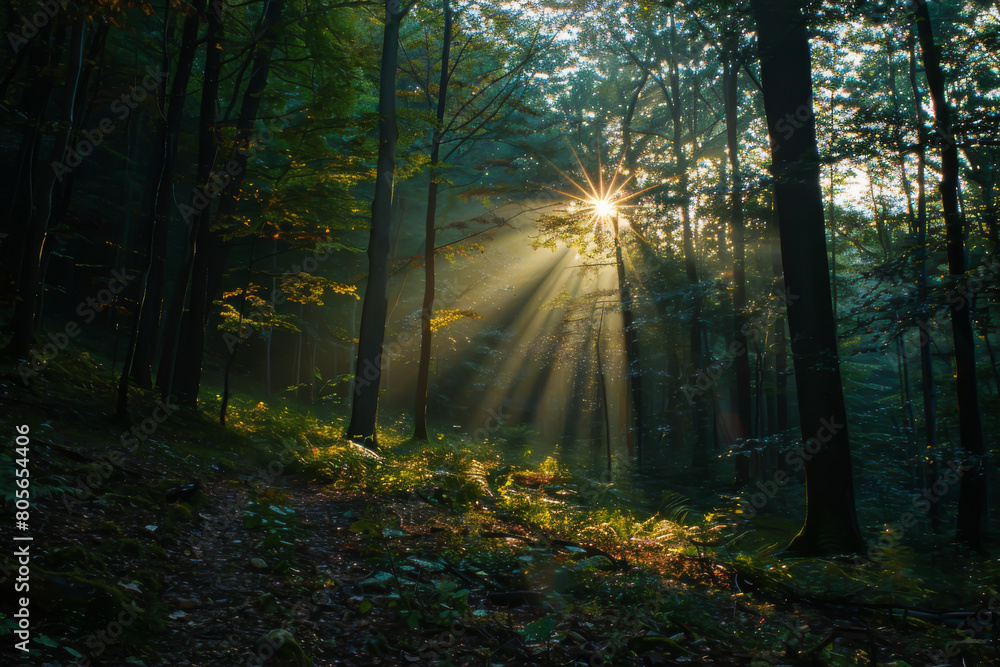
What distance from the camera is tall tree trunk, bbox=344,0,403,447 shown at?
11.8m

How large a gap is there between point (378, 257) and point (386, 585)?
29.3ft

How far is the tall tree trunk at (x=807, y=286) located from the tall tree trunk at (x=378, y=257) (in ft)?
24.9

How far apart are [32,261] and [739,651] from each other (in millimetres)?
9465

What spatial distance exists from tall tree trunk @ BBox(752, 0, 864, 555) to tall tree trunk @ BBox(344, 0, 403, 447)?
760cm

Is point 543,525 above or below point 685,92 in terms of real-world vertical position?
below

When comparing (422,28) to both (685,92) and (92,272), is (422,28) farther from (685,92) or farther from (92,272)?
(92,272)

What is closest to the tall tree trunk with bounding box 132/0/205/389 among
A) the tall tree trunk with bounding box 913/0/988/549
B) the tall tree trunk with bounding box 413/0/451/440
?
the tall tree trunk with bounding box 413/0/451/440

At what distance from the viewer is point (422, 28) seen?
1667 centimetres

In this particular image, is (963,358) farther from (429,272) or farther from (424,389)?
(424,389)

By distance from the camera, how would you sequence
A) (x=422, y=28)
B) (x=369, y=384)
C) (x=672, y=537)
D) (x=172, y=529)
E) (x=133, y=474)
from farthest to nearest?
(x=422, y=28) → (x=369, y=384) → (x=672, y=537) → (x=133, y=474) → (x=172, y=529)

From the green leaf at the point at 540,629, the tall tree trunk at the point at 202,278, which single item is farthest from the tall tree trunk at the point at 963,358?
the tall tree trunk at the point at 202,278

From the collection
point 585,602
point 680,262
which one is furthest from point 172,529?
point 680,262

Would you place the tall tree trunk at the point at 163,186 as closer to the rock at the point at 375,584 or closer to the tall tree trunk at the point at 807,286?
the rock at the point at 375,584

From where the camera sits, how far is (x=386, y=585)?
12.9 feet
